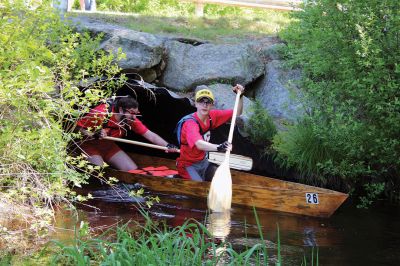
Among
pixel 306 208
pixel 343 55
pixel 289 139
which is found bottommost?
pixel 306 208

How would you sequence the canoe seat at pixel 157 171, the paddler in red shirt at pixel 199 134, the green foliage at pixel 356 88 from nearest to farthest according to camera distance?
the green foliage at pixel 356 88 → the paddler in red shirt at pixel 199 134 → the canoe seat at pixel 157 171

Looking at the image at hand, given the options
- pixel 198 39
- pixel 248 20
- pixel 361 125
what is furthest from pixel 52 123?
pixel 248 20

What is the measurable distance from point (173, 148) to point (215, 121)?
0.97 meters

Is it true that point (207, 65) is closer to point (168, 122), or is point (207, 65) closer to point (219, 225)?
point (168, 122)

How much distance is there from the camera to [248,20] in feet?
49.5

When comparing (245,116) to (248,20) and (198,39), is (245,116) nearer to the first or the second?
(198,39)

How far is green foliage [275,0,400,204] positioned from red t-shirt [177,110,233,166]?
125cm

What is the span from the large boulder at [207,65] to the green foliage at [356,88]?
2883 millimetres

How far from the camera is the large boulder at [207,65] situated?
12.3 meters

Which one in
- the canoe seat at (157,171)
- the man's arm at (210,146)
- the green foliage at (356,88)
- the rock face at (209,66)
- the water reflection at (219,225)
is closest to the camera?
the water reflection at (219,225)

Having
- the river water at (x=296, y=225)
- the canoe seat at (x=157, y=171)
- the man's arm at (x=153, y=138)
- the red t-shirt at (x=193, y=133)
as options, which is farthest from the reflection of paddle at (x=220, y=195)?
the man's arm at (x=153, y=138)

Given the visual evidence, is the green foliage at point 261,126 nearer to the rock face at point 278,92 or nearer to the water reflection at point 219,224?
the rock face at point 278,92

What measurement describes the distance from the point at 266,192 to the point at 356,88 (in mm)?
1793

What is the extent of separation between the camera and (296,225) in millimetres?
7852
